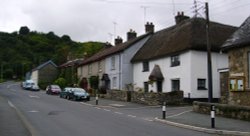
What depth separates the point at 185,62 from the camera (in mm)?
35375

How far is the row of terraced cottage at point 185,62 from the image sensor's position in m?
24.9

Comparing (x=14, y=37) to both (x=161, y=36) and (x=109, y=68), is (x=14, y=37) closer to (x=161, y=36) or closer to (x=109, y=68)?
(x=109, y=68)

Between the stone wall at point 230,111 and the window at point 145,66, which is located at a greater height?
the window at point 145,66

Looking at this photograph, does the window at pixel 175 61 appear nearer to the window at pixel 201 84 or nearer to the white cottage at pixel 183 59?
the white cottage at pixel 183 59

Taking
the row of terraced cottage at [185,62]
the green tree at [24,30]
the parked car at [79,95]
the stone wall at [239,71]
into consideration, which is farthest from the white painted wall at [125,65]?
the green tree at [24,30]

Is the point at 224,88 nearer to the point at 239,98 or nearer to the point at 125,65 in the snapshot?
the point at 239,98

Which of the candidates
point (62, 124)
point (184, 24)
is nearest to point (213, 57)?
point (184, 24)

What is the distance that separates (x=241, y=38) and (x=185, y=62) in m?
10.8

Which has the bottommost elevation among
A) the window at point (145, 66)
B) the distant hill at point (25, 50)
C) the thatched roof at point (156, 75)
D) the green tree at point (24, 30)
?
the thatched roof at point (156, 75)

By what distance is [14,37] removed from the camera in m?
130

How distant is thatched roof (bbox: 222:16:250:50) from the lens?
78.6ft

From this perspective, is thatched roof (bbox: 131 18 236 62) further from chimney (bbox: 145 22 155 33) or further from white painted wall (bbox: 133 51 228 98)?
chimney (bbox: 145 22 155 33)

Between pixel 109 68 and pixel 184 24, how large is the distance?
47.2 ft

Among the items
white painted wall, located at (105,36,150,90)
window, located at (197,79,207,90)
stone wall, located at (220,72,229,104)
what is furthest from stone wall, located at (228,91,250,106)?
white painted wall, located at (105,36,150,90)
